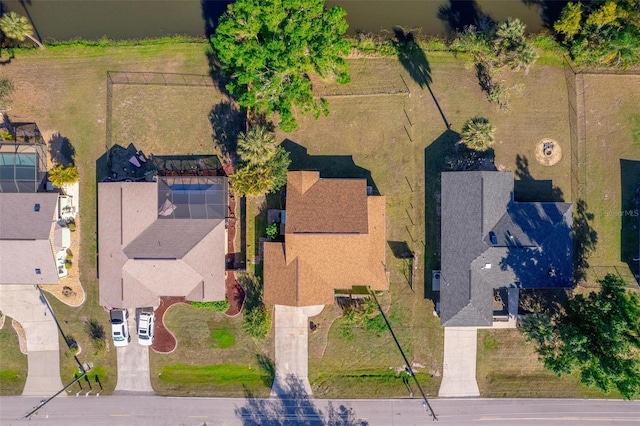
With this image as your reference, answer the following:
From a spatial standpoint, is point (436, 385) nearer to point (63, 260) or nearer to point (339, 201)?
point (339, 201)

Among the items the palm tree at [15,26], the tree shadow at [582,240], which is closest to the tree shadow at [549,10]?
the tree shadow at [582,240]

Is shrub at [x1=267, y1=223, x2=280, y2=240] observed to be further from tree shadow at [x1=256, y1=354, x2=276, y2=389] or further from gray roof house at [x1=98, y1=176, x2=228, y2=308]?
tree shadow at [x1=256, y1=354, x2=276, y2=389]

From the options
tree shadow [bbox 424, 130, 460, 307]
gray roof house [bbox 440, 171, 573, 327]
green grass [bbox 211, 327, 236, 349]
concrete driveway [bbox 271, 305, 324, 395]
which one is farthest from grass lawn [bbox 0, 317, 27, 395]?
gray roof house [bbox 440, 171, 573, 327]

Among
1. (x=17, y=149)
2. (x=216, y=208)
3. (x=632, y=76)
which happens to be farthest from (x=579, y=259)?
(x=17, y=149)

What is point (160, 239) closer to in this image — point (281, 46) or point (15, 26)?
point (281, 46)

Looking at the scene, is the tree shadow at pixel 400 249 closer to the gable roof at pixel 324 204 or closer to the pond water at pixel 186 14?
the gable roof at pixel 324 204

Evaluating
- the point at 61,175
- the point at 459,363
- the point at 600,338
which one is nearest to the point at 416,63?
the point at 600,338
